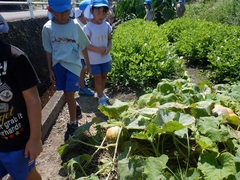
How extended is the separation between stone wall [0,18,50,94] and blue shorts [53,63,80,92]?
169 centimetres

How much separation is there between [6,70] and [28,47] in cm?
390

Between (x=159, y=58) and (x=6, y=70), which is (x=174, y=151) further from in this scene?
(x=159, y=58)

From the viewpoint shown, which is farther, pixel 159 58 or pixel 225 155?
pixel 159 58

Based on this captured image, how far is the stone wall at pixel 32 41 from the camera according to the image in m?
5.09

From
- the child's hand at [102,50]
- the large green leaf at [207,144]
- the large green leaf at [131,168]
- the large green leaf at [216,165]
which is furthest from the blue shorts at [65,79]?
the large green leaf at [216,165]

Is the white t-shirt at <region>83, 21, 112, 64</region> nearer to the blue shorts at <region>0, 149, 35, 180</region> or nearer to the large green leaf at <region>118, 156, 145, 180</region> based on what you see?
the large green leaf at <region>118, 156, 145, 180</region>

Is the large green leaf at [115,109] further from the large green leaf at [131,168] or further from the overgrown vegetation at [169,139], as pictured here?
the large green leaf at [131,168]

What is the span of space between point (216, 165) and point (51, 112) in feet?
7.63

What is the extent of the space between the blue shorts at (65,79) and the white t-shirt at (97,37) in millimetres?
947

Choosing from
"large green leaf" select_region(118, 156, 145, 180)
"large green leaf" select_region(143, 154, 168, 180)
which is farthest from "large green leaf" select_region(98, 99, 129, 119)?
"large green leaf" select_region(143, 154, 168, 180)

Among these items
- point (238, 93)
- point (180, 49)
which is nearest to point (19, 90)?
point (238, 93)

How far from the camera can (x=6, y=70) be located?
1840 mm

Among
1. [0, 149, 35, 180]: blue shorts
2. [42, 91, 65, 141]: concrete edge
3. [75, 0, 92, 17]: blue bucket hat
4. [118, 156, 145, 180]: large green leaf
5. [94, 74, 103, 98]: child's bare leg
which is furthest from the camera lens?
[75, 0, 92, 17]: blue bucket hat

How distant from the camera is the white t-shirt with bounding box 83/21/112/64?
4254 millimetres
